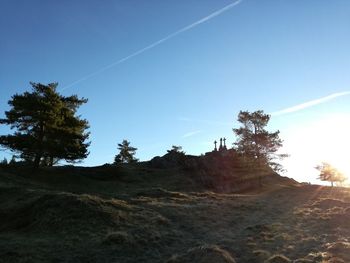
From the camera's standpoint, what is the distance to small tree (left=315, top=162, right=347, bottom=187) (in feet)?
306

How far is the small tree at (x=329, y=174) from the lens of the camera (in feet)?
306

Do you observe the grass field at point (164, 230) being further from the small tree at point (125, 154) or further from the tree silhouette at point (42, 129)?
the small tree at point (125, 154)

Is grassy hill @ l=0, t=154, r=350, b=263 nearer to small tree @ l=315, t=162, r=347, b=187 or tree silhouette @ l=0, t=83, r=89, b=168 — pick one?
tree silhouette @ l=0, t=83, r=89, b=168

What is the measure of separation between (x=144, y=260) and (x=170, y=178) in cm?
3927

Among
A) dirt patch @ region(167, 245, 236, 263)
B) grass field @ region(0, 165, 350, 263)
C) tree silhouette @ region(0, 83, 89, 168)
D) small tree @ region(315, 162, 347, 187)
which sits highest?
small tree @ region(315, 162, 347, 187)

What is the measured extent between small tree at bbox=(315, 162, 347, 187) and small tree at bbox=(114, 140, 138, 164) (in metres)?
43.0

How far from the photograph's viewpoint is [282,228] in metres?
24.6

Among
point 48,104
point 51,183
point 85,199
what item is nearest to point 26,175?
point 51,183

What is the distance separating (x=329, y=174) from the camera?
93.4m

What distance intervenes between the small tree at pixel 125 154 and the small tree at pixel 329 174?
42992 mm

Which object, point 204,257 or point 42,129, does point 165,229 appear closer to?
point 204,257

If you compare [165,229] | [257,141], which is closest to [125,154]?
[257,141]

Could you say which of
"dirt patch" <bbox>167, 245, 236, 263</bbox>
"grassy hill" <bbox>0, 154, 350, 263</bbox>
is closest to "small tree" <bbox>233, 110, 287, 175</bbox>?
"grassy hill" <bbox>0, 154, 350, 263</bbox>

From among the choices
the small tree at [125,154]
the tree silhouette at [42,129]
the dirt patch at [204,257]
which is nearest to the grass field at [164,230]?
the dirt patch at [204,257]
